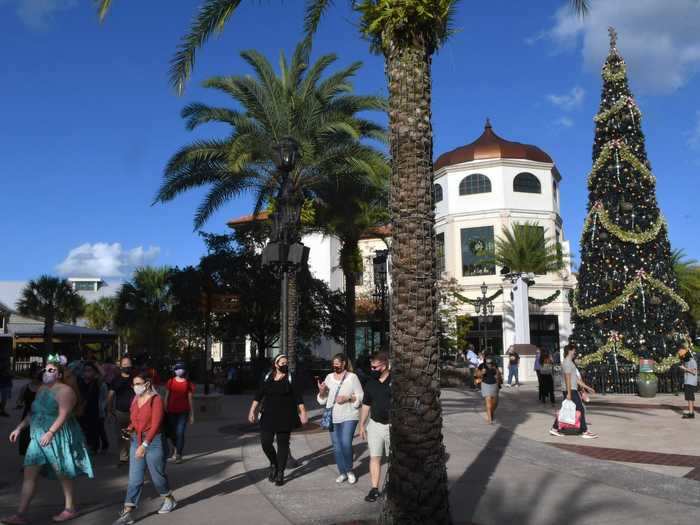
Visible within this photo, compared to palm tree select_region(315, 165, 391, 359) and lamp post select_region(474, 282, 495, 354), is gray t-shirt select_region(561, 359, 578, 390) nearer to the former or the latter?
palm tree select_region(315, 165, 391, 359)

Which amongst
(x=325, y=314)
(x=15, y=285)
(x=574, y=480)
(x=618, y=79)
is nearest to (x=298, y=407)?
(x=574, y=480)

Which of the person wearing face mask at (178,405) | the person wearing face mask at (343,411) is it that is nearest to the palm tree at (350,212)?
the person wearing face mask at (178,405)

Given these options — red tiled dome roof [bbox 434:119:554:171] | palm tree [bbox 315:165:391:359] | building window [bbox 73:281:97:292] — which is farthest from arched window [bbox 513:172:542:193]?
building window [bbox 73:281:97:292]

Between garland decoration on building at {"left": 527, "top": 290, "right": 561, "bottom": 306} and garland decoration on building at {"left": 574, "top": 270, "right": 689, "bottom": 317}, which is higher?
garland decoration on building at {"left": 527, "top": 290, "right": 561, "bottom": 306}

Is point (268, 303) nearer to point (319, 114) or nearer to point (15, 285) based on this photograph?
point (319, 114)

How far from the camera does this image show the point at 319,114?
56.7ft

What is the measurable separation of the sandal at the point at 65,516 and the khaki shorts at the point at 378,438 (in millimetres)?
3026

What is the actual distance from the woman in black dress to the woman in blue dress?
6.63ft

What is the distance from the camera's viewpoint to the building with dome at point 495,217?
44.6 meters

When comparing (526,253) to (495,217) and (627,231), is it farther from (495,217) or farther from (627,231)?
(627,231)

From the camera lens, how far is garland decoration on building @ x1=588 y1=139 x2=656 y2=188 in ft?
66.9

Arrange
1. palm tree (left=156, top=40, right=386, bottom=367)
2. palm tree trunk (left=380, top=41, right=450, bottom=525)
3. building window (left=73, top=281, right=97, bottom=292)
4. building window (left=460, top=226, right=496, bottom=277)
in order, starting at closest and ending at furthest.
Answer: palm tree trunk (left=380, top=41, right=450, bottom=525) < palm tree (left=156, top=40, right=386, bottom=367) < building window (left=460, top=226, right=496, bottom=277) < building window (left=73, top=281, right=97, bottom=292)

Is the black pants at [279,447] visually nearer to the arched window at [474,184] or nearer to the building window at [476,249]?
the building window at [476,249]

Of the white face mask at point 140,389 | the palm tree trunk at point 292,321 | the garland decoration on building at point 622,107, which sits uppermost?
the garland decoration on building at point 622,107
